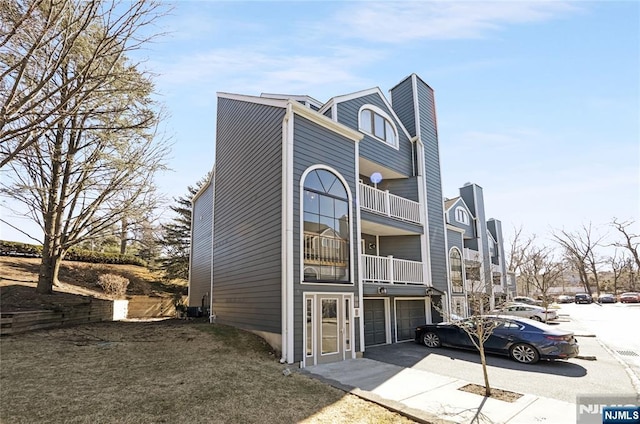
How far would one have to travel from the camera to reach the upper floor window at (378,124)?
13.8 meters

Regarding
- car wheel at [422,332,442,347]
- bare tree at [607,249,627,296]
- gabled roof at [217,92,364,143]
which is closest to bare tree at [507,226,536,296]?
bare tree at [607,249,627,296]

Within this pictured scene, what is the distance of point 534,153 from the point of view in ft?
47.9

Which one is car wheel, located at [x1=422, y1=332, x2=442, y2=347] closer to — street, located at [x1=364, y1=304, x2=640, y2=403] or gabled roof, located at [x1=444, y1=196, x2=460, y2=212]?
street, located at [x1=364, y1=304, x2=640, y2=403]

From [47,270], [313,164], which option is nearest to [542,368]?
[313,164]

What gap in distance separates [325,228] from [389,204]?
3.98 m

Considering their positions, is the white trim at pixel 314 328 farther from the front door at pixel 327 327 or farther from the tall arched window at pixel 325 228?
the tall arched window at pixel 325 228

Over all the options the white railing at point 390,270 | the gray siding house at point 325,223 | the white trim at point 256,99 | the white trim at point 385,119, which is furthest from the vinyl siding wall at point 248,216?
the white trim at point 385,119

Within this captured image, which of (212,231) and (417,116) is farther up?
(417,116)

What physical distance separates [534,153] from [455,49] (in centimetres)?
829

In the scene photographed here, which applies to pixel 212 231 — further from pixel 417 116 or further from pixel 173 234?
pixel 173 234

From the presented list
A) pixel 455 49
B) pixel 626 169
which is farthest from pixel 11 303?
pixel 626 169

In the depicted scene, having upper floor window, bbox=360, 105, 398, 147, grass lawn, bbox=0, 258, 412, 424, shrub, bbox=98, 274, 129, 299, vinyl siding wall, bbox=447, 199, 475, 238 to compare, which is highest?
upper floor window, bbox=360, 105, 398, 147

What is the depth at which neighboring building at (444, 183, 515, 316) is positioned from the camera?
1692 centimetres

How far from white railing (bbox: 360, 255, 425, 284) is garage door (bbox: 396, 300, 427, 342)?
1.15 m
